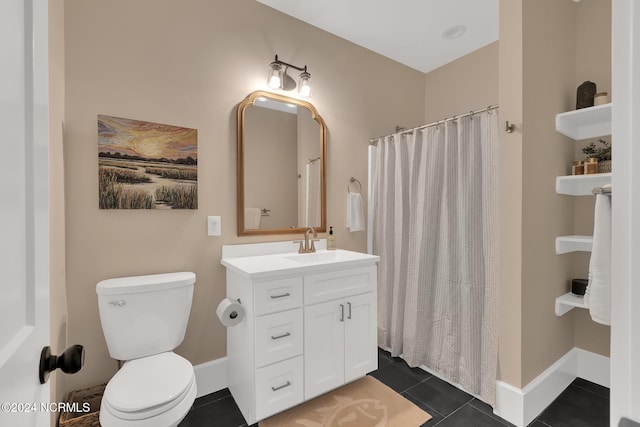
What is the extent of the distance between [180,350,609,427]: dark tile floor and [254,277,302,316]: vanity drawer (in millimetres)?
705

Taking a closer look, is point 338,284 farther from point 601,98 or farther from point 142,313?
point 601,98

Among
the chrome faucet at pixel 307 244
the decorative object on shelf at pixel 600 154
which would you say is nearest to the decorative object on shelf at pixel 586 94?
the decorative object on shelf at pixel 600 154

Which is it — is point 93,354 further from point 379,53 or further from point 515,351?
point 379,53

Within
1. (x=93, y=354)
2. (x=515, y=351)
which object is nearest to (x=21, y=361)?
(x=93, y=354)

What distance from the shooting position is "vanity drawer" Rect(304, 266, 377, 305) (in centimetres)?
179

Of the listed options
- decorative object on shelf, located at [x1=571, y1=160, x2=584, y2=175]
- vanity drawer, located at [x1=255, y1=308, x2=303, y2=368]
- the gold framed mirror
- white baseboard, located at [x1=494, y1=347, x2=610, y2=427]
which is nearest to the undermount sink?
the gold framed mirror

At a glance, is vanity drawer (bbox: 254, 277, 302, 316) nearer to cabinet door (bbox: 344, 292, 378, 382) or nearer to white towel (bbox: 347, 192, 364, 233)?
cabinet door (bbox: 344, 292, 378, 382)

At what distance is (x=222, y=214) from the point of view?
2.04 meters

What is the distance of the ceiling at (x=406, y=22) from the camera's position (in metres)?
2.18

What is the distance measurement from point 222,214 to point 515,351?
78.9 inches

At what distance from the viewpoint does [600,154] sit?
1995 millimetres

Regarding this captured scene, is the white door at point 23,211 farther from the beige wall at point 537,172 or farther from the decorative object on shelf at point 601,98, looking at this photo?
the decorative object on shelf at point 601,98

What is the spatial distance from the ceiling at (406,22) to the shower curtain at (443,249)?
89cm

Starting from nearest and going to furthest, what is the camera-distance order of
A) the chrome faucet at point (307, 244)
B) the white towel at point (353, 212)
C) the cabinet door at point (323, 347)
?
the cabinet door at point (323, 347) → the chrome faucet at point (307, 244) → the white towel at point (353, 212)
